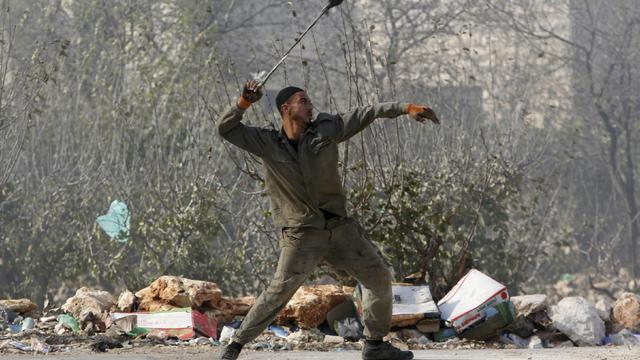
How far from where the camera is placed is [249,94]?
612 centimetres

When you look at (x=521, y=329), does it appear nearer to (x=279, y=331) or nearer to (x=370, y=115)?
(x=279, y=331)

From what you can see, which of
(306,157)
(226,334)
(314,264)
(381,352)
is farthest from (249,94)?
(226,334)

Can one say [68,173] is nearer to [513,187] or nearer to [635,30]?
[513,187]

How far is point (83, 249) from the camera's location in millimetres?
13641

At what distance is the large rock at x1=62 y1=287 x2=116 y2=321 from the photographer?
8773 mm

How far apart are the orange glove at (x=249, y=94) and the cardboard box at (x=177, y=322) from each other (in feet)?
8.29

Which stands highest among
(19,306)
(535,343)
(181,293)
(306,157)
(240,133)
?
(240,133)

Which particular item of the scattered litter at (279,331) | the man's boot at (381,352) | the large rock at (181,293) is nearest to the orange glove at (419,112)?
the man's boot at (381,352)

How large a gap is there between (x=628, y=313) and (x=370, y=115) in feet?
13.0

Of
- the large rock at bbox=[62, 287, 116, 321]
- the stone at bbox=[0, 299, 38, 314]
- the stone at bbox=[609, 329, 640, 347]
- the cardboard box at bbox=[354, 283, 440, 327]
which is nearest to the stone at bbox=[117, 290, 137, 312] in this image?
the large rock at bbox=[62, 287, 116, 321]

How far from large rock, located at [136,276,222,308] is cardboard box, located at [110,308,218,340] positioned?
153mm

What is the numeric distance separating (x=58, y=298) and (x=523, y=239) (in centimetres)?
603

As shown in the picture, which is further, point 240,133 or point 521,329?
point 521,329

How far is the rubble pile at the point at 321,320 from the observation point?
8273 mm
